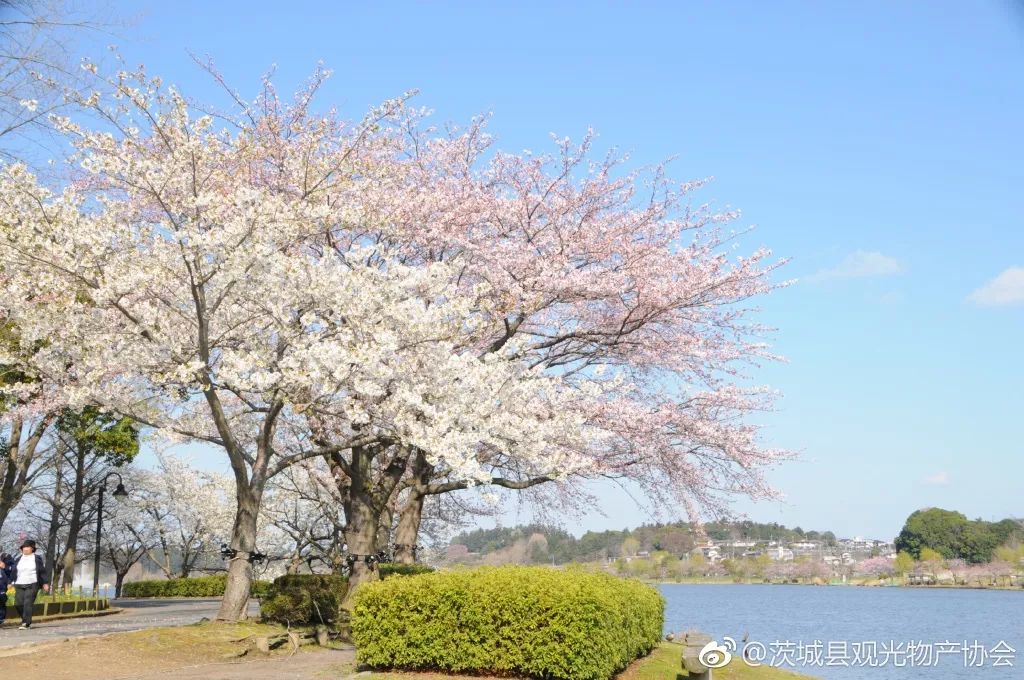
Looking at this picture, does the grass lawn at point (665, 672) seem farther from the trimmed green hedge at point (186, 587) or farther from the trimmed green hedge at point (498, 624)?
the trimmed green hedge at point (186, 587)

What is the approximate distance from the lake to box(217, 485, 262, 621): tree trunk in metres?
9.50

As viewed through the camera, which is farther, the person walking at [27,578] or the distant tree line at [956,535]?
the distant tree line at [956,535]

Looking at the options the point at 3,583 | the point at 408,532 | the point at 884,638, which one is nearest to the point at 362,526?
the point at 408,532

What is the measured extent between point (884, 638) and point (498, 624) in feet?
112

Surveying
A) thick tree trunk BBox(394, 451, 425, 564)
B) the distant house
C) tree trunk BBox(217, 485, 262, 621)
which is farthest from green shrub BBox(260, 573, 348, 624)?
the distant house

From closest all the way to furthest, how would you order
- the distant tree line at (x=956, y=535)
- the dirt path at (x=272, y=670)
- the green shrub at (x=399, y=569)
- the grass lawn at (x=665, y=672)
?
the grass lawn at (x=665, y=672), the dirt path at (x=272, y=670), the green shrub at (x=399, y=569), the distant tree line at (x=956, y=535)

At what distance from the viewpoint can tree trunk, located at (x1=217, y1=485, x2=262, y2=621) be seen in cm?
1584

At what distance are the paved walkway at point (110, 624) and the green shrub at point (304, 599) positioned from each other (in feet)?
8.22

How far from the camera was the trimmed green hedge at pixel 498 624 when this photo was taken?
11.6 meters

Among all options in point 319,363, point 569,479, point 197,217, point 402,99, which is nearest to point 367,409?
point 319,363

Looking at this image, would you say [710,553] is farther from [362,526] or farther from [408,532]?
[362,526]

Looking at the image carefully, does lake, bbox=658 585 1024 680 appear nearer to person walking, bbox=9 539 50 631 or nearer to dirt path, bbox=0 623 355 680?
dirt path, bbox=0 623 355 680

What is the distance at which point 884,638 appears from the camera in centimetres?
4034

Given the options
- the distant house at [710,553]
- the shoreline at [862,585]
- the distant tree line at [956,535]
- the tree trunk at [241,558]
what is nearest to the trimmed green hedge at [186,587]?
the tree trunk at [241,558]
